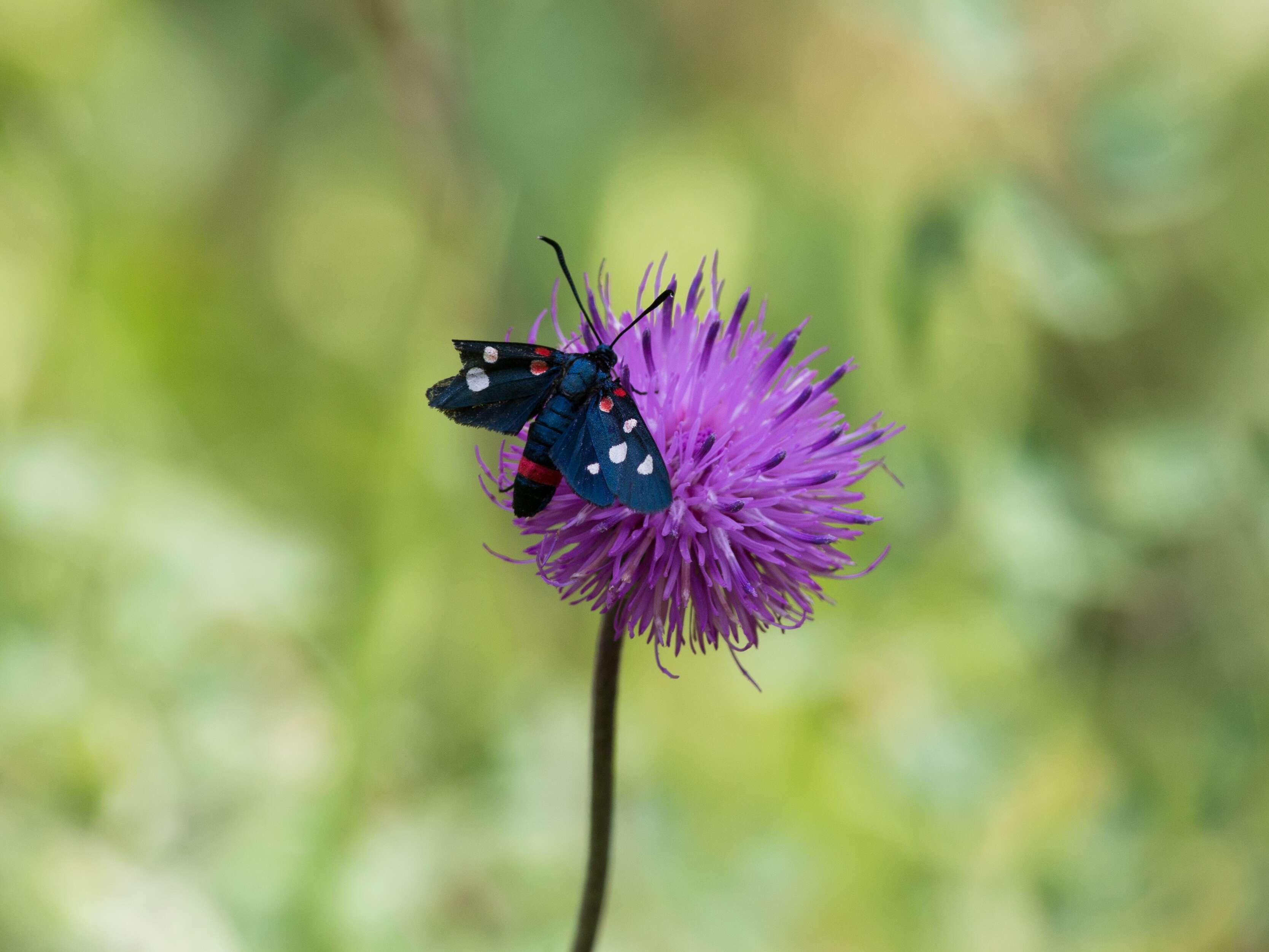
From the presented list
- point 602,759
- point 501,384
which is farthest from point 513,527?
point 602,759

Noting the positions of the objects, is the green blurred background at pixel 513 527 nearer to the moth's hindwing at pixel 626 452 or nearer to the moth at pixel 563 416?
the moth at pixel 563 416

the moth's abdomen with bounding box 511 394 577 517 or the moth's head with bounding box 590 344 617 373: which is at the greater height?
the moth's head with bounding box 590 344 617 373

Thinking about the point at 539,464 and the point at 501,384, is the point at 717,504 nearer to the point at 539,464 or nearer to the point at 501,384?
the point at 539,464

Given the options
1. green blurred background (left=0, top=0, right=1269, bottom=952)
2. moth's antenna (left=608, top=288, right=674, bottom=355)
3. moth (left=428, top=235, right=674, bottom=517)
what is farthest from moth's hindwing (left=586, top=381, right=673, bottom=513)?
green blurred background (left=0, top=0, right=1269, bottom=952)

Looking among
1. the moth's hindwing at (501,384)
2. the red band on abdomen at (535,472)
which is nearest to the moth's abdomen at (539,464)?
the red band on abdomen at (535,472)

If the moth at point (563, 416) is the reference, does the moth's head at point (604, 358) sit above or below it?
above

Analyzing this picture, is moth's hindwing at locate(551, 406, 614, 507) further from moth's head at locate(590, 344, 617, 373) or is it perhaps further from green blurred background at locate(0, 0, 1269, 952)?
green blurred background at locate(0, 0, 1269, 952)
